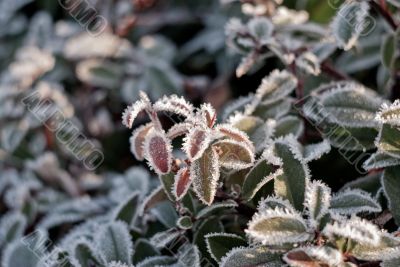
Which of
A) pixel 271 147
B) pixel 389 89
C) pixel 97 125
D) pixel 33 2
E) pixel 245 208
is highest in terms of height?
pixel 33 2

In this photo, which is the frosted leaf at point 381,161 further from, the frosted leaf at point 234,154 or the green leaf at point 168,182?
the green leaf at point 168,182


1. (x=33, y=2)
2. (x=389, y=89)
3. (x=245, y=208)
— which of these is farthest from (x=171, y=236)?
(x=33, y=2)

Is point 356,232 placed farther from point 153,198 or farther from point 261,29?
point 261,29

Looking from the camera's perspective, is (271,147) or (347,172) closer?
(271,147)

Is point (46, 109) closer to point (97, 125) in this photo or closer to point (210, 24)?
point (97, 125)

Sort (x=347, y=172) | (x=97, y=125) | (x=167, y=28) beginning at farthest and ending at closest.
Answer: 1. (x=167, y=28)
2. (x=97, y=125)
3. (x=347, y=172)

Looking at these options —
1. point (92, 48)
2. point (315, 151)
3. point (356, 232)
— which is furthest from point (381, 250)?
point (92, 48)

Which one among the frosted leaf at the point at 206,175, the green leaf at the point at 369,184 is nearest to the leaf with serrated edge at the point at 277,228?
the frosted leaf at the point at 206,175

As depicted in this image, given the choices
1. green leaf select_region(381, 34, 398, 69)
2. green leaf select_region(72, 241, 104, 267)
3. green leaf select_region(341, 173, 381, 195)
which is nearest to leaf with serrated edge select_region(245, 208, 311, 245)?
green leaf select_region(341, 173, 381, 195)
